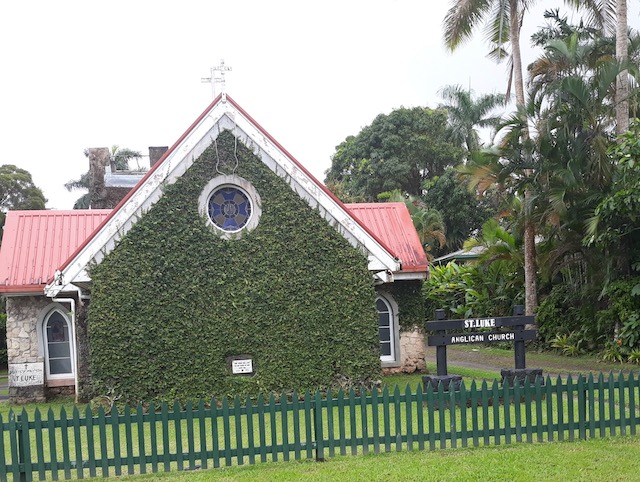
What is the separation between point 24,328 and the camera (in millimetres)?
17984

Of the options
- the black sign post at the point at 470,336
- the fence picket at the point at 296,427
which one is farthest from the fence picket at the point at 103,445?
the black sign post at the point at 470,336

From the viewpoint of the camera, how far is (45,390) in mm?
17922

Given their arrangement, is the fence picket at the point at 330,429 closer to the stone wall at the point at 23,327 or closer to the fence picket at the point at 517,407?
the fence picket at the point at 517,407

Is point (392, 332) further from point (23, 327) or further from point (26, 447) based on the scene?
point (26, 447)

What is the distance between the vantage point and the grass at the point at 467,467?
9109 millimetres

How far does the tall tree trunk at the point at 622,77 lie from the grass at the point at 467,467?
494 inches

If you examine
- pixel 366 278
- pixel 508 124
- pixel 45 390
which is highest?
pixel 508 124

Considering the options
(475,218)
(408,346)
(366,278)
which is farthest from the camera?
(475,218)

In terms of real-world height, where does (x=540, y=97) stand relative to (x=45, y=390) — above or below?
above

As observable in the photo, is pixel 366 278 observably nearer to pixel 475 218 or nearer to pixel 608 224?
pixel 608 224

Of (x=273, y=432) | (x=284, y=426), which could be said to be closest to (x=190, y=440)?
(x=273, y=432)

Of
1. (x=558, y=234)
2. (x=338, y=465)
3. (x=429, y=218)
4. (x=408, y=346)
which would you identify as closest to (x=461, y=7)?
(x=558, y=234)

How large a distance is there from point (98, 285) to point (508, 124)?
12.5 meters

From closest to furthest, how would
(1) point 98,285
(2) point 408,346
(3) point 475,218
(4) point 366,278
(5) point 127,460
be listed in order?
(5) point 127,460 < (1) point 98,285 < (4) point 366,278 < (2) point 408,346 < (3) point 475,218
